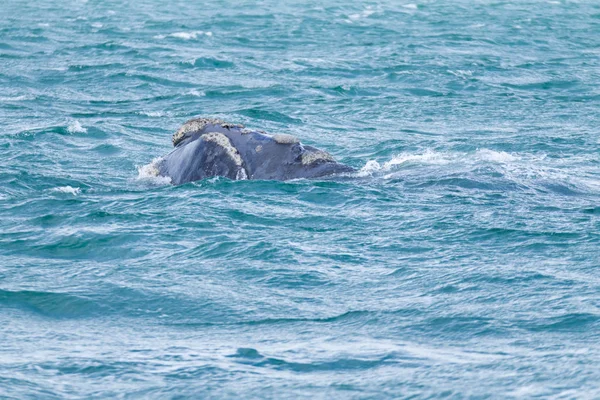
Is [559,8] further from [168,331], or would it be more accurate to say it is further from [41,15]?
[168,331]

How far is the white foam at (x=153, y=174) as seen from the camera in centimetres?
1758

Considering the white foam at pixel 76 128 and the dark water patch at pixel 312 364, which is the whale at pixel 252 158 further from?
the white foam at pixel 76 128

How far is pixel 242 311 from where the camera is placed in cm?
1152

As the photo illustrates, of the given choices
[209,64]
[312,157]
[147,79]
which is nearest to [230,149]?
[312,157]

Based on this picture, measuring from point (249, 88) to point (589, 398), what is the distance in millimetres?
22894

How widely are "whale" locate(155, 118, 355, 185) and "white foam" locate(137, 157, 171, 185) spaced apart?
691 mm

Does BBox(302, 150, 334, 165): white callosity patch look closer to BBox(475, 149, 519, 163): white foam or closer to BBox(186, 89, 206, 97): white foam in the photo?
BBox(475, 149, 519, 163): white foam

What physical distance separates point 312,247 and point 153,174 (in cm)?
505

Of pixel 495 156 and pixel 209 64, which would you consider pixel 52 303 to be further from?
pixel 209 64

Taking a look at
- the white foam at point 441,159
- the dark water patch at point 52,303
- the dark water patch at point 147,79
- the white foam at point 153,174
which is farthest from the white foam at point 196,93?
the dark water patch at point 52,303

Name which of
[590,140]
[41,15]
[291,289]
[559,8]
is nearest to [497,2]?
[559,8]

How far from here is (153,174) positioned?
712 inches

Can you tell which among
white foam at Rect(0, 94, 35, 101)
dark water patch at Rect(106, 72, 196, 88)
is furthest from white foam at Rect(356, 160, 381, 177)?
dark water patch at Rect(106, 72, 196, 88)

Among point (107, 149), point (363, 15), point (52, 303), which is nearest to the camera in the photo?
point (52, 303)
